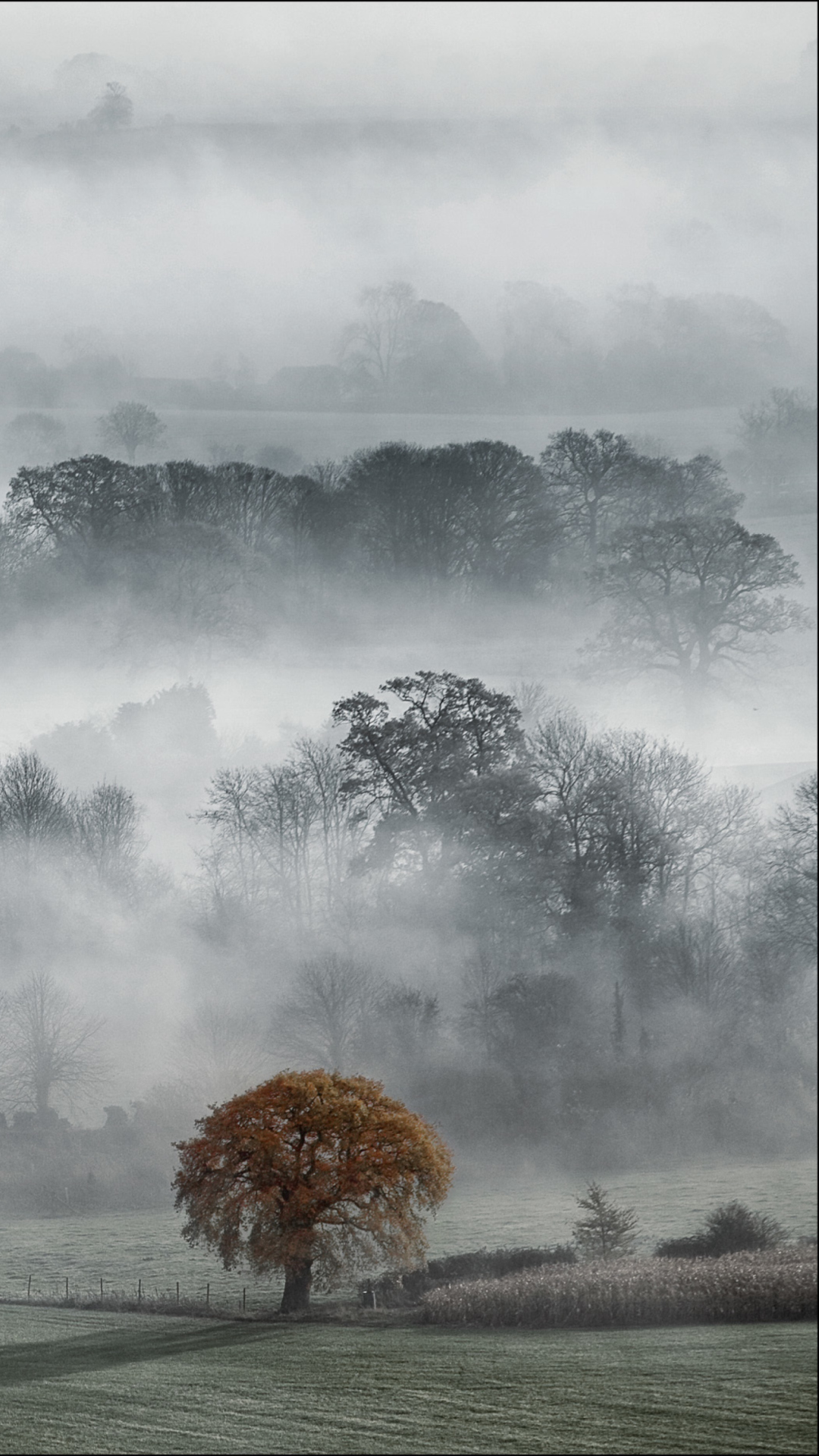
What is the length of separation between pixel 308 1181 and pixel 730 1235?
1651mm

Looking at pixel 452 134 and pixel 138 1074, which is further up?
pixel 452 134

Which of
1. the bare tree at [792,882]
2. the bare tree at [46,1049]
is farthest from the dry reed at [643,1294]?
→ the bare tree at [46,1049]

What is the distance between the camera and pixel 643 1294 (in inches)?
201

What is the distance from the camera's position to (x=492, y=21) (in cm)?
549

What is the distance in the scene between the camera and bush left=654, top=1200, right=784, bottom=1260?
523 centimetres

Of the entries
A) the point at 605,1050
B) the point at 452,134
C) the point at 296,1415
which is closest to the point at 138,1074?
the point at 296,1415

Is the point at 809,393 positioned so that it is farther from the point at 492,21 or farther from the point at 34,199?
the point at 34,199

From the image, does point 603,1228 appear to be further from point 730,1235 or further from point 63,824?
point 63,824

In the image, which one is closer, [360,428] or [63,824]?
[63,824]

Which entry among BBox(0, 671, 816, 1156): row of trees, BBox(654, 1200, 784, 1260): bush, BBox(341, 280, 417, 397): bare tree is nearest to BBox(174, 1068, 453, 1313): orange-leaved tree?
BBox(0, 671, 816, 1156): row of trees

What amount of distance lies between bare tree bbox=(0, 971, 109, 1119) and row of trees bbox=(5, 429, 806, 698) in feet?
4.61

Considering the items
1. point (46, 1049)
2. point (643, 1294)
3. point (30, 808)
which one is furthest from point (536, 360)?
point (643, 1294)

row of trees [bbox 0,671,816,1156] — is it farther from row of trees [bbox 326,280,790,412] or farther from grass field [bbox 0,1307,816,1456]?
row of trees [bbox 326,280,790,412]

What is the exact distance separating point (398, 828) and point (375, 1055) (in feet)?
2.65
